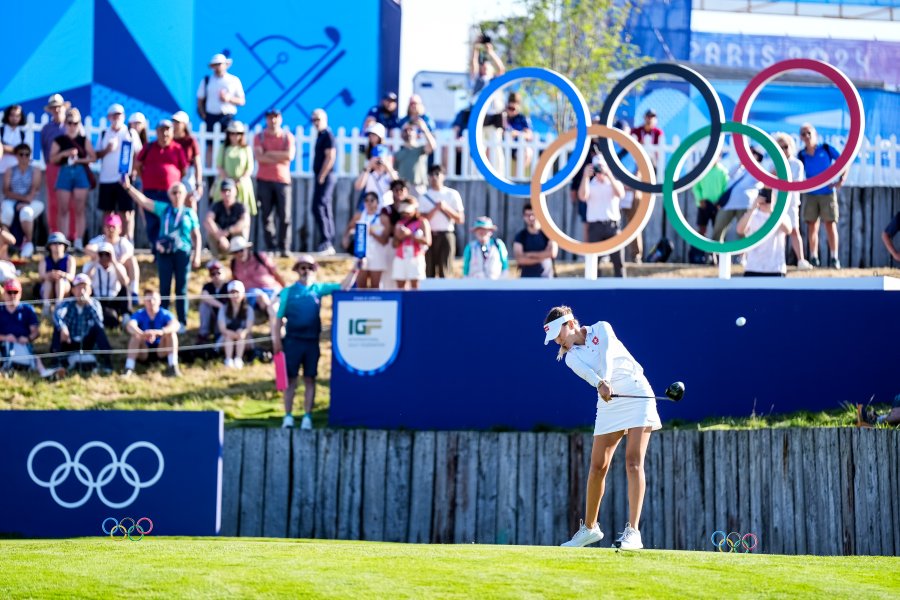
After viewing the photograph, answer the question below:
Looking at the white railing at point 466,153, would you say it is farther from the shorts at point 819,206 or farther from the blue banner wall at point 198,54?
the shorts at point 819,206

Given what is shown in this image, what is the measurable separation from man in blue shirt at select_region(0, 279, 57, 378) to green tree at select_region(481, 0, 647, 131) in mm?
13564

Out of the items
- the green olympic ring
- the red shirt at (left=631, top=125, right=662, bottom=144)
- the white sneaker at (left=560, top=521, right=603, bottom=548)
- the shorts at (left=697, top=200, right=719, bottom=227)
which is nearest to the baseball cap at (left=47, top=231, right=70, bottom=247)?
the green olympic ring

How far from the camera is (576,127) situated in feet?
55.8

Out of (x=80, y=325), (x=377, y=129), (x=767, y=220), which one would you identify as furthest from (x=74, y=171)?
(x=767, y=220)

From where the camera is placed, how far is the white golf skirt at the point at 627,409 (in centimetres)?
1141

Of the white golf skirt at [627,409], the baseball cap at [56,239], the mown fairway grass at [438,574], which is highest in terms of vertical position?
the baseball cap at [56,239]

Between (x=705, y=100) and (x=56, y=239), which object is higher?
(x=705, y=100)

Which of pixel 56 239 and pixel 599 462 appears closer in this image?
pixel 599 462

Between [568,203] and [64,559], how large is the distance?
1302 centimetres

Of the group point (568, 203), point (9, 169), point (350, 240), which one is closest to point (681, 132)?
point (568, 203)

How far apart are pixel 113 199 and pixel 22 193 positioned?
1.22 meters

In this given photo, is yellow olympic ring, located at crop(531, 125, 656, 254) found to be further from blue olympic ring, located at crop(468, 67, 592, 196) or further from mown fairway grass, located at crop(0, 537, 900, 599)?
mown fairway grass, located at crop(0, 537, 900, 599)

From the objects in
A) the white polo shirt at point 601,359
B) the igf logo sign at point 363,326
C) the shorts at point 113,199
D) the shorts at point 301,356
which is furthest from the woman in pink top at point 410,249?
the white polo shirt at point 601,359

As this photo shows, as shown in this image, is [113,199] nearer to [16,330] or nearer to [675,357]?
[16,330]
